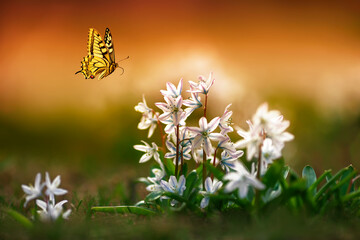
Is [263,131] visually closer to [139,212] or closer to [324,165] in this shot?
[139,212]

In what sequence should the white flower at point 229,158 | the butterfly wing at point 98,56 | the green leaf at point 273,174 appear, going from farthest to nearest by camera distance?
the butterfly wing at point 98,56
the white flower at point 229,158
the green leaf at point 273,174

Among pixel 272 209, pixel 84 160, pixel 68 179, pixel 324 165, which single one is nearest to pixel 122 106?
pixel 84 160

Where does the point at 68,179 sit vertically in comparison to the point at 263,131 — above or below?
below

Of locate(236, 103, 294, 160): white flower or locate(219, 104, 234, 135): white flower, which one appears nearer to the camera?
locate(236, 103, 294, 160): white flower

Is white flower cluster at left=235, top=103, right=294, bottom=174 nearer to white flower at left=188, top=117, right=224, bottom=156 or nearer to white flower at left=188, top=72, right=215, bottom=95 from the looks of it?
white flower at left=188, top=117, right=224, bottom=156

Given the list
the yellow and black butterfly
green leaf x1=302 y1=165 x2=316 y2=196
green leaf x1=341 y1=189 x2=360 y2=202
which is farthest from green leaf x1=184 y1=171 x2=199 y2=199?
the yellow and black butterfly

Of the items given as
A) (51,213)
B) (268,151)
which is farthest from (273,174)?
(51,213)

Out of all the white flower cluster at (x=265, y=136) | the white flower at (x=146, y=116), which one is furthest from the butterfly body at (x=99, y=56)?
the white flower cluster at (x=265, y=136)

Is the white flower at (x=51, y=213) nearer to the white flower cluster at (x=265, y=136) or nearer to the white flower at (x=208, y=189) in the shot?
the white flower at (x=208, y=189)
